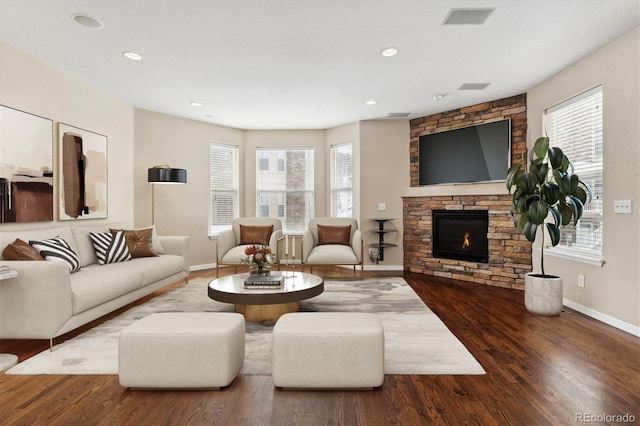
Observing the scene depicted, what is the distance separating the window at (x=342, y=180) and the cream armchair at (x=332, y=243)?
905mm

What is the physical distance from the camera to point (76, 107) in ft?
14.4

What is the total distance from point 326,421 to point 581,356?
81.1 inches

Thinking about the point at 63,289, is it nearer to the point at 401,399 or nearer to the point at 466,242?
the point at 401,399

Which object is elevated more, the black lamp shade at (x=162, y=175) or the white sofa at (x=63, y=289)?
the black lamp shade at (x=162, y=175)

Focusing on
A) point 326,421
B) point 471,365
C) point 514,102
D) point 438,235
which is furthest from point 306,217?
point 326,421

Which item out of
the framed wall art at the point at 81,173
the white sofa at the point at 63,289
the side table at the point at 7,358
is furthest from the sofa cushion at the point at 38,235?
the side table at the point at 7,358

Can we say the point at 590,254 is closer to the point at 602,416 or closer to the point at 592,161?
the point at 592,161

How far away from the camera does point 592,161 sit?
12.4ft

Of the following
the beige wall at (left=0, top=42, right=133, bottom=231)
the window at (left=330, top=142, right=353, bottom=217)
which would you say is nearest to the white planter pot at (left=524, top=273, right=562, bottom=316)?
the window at (left=330, top=142, right=353, bottom=217)

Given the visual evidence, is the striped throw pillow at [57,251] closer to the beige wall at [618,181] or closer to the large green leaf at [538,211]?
the large green leaf at [538,211]

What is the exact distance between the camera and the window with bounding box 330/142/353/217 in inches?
267

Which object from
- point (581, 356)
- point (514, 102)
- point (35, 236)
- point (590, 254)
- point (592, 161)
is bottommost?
point (581, 356)

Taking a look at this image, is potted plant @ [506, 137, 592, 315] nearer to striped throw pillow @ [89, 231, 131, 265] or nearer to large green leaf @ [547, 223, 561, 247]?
large green leaf @ [547, 223, 561, 247]

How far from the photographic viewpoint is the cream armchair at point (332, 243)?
16.9 ft
